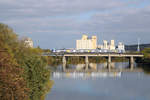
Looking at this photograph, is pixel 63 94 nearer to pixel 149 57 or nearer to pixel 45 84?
pixel 45 84

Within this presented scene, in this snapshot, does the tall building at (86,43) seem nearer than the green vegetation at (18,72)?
No

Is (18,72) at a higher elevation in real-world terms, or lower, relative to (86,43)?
lower

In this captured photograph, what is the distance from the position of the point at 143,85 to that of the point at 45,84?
598 inches

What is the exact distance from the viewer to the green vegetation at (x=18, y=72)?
12.9 metres

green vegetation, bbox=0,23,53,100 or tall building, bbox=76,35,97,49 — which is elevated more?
tall building, bbox=76,35,97,49

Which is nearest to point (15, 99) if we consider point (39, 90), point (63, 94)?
point (39, 90)

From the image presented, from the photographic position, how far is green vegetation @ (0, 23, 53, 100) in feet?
42.2

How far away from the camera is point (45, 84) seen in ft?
66.6

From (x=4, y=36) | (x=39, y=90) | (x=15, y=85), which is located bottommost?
(x=39, y=90)

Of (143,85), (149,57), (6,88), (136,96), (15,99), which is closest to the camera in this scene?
(6,88)

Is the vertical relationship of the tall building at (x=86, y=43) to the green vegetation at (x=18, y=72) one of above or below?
above

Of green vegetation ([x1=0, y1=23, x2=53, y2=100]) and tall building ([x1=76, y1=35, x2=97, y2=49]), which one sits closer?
green vegetation ([x1=0, y1=23, x2=53, y2=100])

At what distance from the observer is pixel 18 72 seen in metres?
15.0

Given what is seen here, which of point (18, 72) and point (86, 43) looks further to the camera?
point (86, 43)
